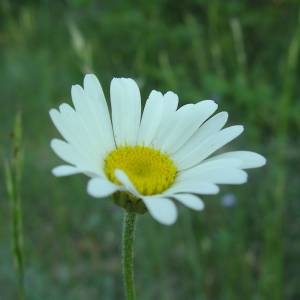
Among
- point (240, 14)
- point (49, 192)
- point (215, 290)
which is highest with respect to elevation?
point (240, 14)

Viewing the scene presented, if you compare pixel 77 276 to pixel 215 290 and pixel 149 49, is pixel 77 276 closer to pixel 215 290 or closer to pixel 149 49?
pixel 215 290

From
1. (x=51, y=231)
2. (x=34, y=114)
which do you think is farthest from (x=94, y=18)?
(x=51, y=231)

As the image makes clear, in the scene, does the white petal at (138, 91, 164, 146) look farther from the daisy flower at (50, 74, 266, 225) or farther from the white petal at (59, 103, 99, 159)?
the white petal at (59, 103, 99, 159)

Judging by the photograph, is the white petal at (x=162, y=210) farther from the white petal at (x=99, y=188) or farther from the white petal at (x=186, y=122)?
the white petal at (x=186, y=122)

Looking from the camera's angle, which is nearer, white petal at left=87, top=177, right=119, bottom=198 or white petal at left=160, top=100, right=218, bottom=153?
white petal at left=87, top=177, right=119, bottom=198

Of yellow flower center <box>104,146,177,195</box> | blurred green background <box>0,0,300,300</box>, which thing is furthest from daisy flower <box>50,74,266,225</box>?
blurred green background <box>0,0,300,300</box>

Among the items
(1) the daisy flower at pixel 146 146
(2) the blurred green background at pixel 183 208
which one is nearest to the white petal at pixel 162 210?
(1) the daisy flower at pixel 146 146
